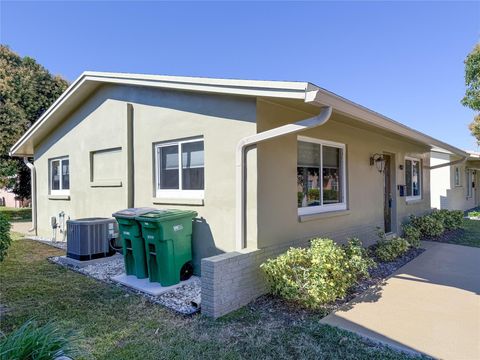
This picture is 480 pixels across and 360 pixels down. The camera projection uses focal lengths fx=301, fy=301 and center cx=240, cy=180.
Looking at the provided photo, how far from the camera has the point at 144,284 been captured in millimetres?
5312

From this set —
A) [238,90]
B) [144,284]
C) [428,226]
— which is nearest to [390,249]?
[428,226]

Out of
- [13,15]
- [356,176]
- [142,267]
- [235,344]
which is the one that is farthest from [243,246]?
[13,15]

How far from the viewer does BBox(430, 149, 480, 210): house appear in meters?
16.4

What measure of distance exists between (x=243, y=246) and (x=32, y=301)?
337 centimetres

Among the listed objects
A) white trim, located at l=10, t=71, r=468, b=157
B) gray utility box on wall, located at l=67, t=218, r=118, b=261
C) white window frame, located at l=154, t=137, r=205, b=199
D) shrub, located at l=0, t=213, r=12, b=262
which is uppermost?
white trim, located at l=10, t=71, r=468, b=157

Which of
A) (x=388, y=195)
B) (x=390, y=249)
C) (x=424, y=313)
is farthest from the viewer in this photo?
(x=388, y=195)

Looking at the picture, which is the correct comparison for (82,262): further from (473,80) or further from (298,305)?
(473,80)

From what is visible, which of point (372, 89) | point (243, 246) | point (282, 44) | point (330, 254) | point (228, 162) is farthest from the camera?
point (372, 89)

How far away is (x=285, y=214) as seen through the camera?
17.8 ft

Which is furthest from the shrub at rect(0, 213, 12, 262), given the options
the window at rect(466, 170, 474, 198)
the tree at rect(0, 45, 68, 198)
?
the window at rect(466, 170, 474, 198)

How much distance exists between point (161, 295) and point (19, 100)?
17.7m

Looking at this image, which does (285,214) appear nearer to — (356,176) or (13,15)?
(356,176)

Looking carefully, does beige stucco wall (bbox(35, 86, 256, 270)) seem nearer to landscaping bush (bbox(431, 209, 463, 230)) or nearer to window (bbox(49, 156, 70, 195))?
window (bbox(49, 156, 70, 195))

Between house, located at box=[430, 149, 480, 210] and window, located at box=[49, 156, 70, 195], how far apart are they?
627 inches
